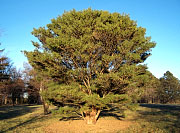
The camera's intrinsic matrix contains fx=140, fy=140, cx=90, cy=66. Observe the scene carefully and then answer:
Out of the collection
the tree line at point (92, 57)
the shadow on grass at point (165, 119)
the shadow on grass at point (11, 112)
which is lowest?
the shadow on grass at point (11, 112)

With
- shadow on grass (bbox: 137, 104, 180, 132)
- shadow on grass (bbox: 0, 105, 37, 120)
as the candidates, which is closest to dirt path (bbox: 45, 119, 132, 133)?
shadow on grass (bbox: 137, 104, 180, 132)

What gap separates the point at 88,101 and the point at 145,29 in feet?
28.5

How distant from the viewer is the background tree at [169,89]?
183 feet

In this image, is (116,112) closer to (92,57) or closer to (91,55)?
(92,57)

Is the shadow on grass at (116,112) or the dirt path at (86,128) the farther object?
the shadow on grass at (116,112)

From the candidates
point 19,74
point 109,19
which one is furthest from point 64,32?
point 19,74

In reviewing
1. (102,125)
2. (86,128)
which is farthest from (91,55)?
(102,125)

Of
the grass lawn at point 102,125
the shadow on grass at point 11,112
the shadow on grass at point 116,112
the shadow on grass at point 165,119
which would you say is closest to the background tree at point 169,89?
the shadow on grass at point 165,119

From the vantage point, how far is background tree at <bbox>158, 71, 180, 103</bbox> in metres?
55.9

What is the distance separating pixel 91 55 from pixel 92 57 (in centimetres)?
46

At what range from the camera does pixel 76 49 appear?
1073 cm

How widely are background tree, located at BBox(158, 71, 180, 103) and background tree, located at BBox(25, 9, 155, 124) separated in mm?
52299

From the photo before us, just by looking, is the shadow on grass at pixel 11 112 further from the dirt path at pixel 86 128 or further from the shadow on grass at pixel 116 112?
the shadow on grass at pixel 116 112

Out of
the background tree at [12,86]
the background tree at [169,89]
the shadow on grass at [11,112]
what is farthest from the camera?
the background tree at [169,89]
